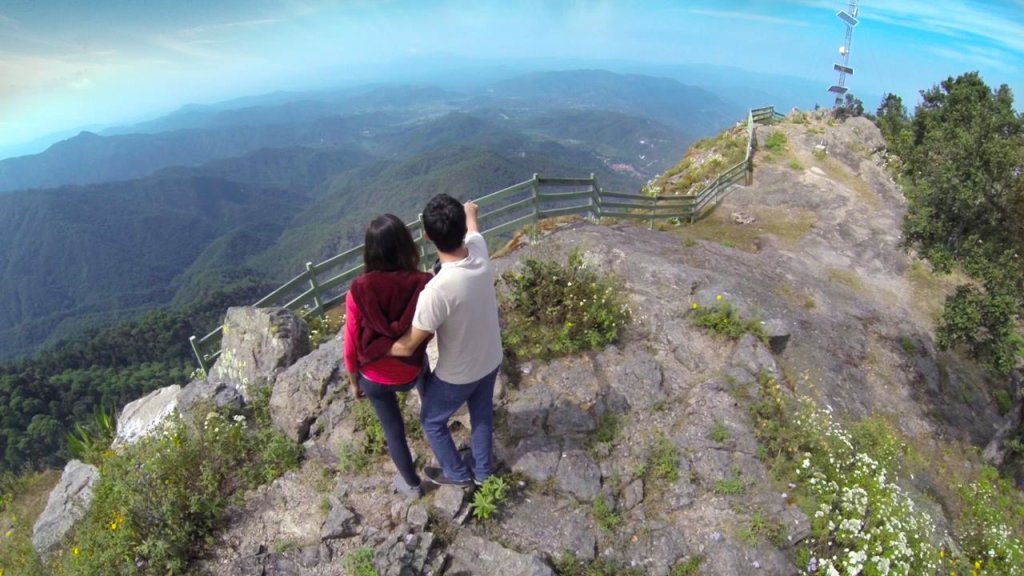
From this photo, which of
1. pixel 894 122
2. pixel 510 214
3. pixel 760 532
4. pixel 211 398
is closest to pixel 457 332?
pixel 760 532

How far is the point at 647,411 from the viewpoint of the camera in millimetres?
6367

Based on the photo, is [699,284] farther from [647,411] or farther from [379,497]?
[379,497]

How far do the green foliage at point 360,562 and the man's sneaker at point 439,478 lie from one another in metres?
0.86

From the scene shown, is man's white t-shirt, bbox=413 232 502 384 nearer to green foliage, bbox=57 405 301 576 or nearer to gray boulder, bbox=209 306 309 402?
green foliage, bbox=57 405 301 576

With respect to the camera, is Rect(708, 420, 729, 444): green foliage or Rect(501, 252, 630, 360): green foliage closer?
Rect(708, 420, 729, 444): green foliage

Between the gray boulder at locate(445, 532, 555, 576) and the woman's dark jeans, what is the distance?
76 centimetres

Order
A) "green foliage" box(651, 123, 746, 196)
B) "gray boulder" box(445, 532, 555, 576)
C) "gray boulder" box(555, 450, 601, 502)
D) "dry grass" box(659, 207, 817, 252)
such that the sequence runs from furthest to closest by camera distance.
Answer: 1. "green foliage" box(651, 123, 746, 196)
2. "dry grass" box(659, 207, 817, 252)
3. "gray boulder" box(555, 450, 601, 502)
4. "gray boulder" box(445, 532, 555, 576)

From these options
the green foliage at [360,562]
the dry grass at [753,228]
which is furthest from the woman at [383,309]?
the dry grass at [753,228]

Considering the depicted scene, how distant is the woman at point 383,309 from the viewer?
3.56m

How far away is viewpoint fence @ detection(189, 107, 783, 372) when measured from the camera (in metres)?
8.83

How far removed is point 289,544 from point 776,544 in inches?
195

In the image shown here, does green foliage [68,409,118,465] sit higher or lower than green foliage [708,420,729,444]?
lower

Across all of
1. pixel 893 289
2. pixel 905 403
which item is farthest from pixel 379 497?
pixel 893 289

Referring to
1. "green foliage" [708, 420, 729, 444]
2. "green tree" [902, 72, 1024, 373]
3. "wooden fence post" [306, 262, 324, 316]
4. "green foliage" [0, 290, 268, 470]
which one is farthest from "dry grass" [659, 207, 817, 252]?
"green foliage" [0, 290, 268, 470]
